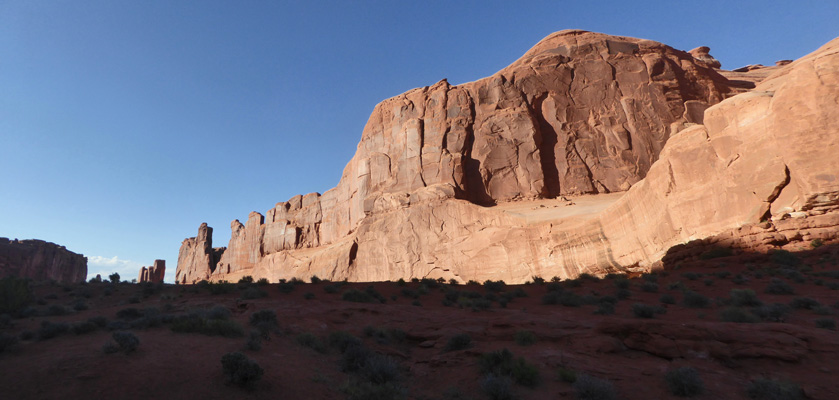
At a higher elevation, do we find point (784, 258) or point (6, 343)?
point (784, 258)

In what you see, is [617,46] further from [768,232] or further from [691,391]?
[691,391]

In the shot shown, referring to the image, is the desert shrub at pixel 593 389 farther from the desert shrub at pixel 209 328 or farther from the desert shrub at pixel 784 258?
the desert shrub at pixel 784 258

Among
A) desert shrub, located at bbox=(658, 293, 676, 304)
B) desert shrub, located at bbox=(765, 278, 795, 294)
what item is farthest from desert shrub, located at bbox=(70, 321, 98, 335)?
desert shrub, located at bbox=(765, 278, 795, 294)

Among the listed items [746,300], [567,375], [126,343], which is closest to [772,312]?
[746,300]

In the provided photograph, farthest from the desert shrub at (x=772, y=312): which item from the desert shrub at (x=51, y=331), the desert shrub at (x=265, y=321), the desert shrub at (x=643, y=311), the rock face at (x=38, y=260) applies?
the rock face at (x=38, y=260)

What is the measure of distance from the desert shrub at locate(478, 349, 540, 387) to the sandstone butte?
15481mm

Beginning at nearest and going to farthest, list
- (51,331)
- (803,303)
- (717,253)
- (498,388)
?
(498,388)
(51,331)
(803,303)
(717,253)

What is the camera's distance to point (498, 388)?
6.20 m

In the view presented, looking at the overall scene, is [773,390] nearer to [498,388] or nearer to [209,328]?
[498,388]

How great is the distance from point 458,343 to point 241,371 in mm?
4436

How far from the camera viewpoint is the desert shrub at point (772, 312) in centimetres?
916

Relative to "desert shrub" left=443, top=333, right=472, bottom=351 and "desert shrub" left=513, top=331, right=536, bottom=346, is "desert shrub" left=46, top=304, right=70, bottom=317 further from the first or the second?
"desert shrub" left=513, top=331, right=536, bottom=346

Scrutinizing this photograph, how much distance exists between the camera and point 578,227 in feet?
92.6

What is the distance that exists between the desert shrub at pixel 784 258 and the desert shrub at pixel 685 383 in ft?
40.7
